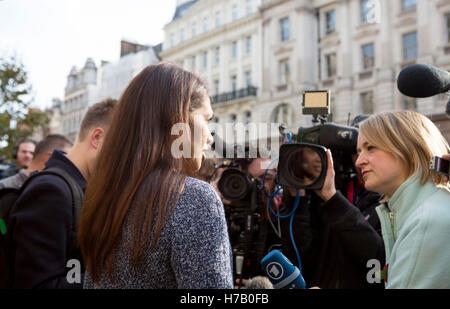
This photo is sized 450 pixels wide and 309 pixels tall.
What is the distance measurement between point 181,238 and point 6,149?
11.5 meters

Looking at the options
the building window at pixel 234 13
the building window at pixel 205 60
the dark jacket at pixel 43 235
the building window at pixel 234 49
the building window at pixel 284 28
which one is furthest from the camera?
the building window at pixel 205 60

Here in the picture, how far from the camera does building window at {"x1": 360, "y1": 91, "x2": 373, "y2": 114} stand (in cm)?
1702

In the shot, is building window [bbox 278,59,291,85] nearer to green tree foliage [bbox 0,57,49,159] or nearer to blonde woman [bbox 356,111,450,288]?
green tree foliage [bbox 0,57,49,159]

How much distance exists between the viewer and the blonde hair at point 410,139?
4.75ft

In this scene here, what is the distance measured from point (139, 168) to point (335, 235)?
3.89ft

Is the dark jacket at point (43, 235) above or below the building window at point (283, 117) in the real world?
below

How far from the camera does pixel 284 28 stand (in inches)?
803

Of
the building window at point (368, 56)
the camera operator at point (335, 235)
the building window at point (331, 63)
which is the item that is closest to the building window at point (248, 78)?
the building window at point (331, 63)

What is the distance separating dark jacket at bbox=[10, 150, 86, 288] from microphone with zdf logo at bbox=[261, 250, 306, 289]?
749 mm

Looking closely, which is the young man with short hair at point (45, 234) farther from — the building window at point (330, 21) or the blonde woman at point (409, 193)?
the building window at point (330, 21)

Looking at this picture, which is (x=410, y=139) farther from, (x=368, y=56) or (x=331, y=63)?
(x=331, y=63)

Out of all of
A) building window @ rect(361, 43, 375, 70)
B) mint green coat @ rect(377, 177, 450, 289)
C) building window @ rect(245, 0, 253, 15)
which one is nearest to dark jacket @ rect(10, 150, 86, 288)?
mint green coat @ rect(377, 177, 450, 289)
